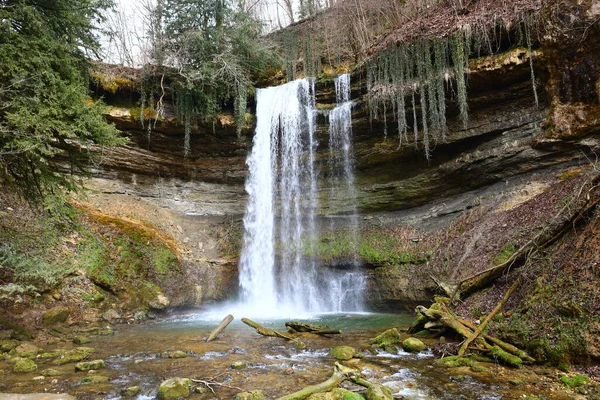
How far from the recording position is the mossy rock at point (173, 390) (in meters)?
4.50

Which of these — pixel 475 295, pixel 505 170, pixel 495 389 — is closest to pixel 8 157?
pixel 495 389

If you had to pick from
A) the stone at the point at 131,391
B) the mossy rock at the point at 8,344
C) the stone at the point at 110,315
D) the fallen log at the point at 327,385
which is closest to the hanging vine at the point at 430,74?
the fallen log at the point at 327,385

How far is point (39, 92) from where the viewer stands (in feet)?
20.8

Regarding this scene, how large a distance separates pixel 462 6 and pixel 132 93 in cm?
1406

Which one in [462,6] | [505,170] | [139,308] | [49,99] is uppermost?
[462,6]

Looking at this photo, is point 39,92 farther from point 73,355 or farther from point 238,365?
point 238,365

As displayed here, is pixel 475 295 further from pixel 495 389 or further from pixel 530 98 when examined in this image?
pixel 530 98

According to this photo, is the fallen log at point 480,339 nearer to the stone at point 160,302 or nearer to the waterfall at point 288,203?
the waterfall at point 288,203

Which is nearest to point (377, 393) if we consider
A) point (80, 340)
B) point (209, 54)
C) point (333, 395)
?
point (333, 395)

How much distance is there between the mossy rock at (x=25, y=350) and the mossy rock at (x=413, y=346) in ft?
22.2

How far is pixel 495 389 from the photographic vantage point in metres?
4.48

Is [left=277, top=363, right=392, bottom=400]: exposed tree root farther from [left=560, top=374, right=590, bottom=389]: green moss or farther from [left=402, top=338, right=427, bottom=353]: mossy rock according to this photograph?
[left=560, top=374, right=590, bottom=389]: green moss

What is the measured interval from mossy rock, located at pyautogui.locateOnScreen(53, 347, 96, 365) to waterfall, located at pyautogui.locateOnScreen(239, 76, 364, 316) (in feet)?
25.1

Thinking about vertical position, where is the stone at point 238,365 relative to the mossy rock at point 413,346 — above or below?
above
